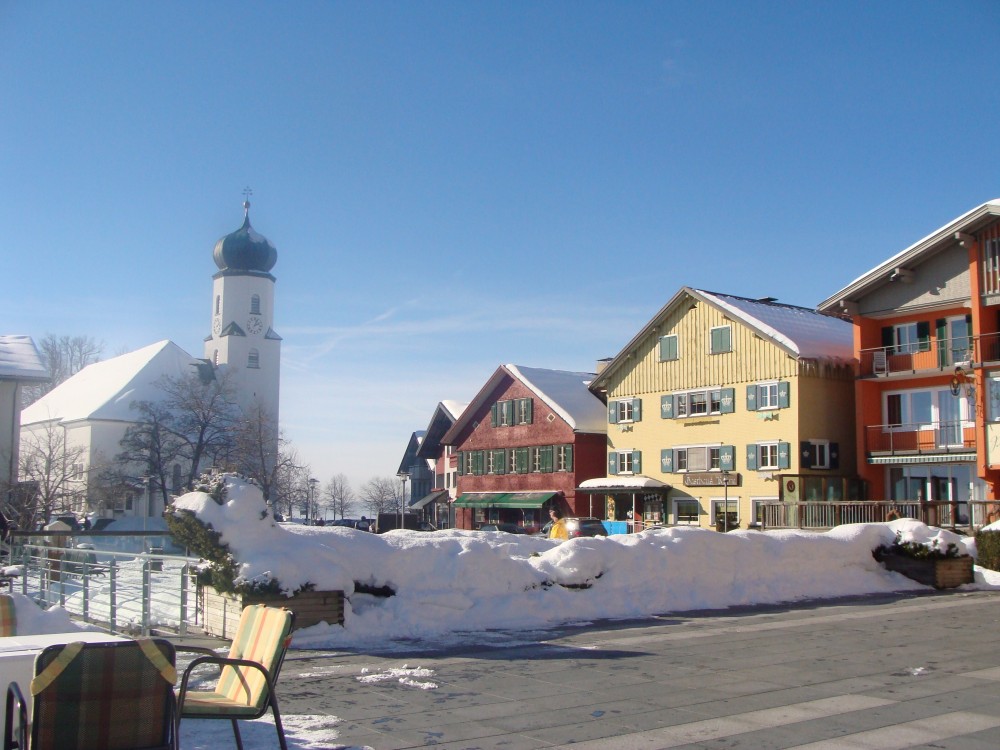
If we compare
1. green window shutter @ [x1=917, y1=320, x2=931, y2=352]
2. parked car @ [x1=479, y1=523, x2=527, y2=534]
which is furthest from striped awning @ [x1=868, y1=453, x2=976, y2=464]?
parked car @ [x1=479, y1=523, x2=527, y2=534]

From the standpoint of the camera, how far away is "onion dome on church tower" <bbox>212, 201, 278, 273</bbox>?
10088 cm

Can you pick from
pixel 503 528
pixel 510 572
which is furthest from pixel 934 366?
pixel 510 572

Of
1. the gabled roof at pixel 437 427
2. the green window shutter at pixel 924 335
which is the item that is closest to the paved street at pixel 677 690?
the green window shutter at pixel 924 335

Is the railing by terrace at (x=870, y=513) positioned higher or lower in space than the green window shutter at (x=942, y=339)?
lower

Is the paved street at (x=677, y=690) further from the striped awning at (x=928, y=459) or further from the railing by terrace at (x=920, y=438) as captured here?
the railing by terrace at (x=920, y=438)

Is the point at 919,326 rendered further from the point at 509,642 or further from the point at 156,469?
the point at 156,469

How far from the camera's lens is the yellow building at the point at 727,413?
41.1m

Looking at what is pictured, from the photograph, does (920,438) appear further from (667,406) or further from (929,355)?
(667,406)

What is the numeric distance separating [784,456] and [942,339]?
7215 mm

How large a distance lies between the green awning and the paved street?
39607mm

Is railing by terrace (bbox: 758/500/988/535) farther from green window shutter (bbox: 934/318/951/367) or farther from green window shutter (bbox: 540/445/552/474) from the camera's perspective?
green window shutter (bbox: 540/445/552/474)

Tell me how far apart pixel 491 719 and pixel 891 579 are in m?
14.6

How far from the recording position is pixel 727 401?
4422cm

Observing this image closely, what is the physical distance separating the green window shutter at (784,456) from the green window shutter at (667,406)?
676 cm
